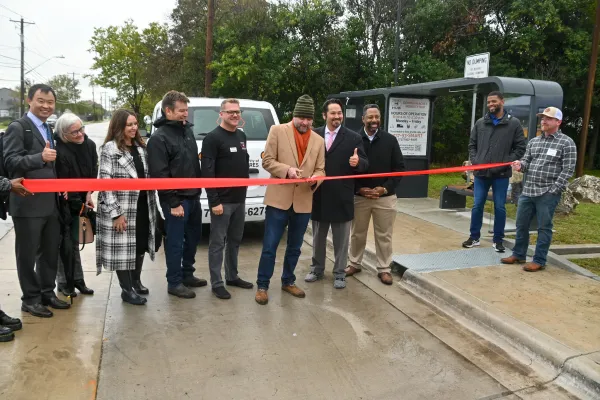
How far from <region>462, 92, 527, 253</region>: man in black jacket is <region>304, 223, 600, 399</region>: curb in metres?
1.25

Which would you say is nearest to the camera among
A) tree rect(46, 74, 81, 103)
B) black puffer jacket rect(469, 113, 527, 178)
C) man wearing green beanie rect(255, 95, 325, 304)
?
man wearing green beanie rect(255, 95, 325, 304)

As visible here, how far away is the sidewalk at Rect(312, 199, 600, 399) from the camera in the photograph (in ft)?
11.2

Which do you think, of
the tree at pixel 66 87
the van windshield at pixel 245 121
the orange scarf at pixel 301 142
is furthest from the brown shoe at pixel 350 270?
the tree at pixel 66 87

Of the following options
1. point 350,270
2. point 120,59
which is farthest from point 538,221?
point 120,59

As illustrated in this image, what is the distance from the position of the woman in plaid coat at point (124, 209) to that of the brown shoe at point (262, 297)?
3.45 ft

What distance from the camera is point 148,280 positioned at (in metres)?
5.34

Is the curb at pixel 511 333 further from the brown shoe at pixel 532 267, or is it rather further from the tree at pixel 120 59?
the tree at pixel 120 59

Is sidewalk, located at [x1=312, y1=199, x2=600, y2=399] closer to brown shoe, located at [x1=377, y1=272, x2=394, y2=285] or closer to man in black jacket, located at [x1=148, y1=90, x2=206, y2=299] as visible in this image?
brown shoe, located at [x1=377, y1=272, x2=394, y2=285]

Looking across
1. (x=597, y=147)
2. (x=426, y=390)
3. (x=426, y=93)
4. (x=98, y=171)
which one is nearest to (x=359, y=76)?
(x=426, y=93)

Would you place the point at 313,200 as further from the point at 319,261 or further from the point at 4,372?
the point at 4,372

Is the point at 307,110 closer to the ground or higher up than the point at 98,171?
higher up

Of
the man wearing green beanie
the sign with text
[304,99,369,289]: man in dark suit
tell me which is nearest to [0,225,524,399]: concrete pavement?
the man wearing green beanie

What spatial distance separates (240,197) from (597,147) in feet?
76.0

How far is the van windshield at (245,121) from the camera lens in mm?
7238
